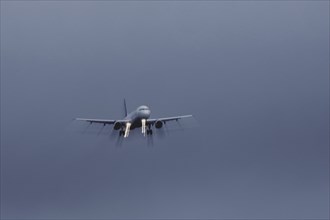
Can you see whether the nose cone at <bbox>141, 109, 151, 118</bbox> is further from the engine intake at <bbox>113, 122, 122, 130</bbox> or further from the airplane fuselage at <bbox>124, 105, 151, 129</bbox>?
the engine intake at <bbox>113, 122, 122, 130</bbox>

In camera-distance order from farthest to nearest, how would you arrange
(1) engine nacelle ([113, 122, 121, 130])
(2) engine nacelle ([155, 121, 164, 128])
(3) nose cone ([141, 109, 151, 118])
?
(1) engine nacelle ([113, 122, 121, 130]) < (2) engine nacelle ([155, 121, 164, 128]) < (3) nose cone ([141, 109, 151, 118])

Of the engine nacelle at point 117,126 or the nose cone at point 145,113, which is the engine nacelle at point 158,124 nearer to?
the engine nacelle at point 117,126

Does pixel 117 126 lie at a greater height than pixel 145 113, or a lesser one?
lesser

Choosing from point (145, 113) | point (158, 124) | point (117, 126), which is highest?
point (145, 113)

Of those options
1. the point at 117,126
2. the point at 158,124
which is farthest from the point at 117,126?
the point at 158,124

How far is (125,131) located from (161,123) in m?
8.20

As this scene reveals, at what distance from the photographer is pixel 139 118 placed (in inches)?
7421

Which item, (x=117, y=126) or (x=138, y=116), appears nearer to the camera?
(x=138, y=116)

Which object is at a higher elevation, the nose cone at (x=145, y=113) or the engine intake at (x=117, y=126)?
the nose cone at (x=145, y=113)

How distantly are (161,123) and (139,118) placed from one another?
963cm

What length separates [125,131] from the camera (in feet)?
636

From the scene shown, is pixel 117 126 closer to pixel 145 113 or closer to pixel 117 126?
pixel 117 126

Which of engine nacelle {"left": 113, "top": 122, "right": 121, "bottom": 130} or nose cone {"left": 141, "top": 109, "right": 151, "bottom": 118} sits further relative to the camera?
engine nacelle {"left": 113, "top": 122, "right": 121, "bottom": 130}

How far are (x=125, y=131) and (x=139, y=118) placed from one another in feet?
22.1
